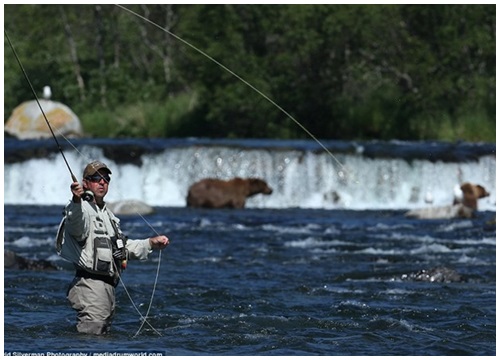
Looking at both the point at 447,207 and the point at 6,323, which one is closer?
Result: the point at 6,323

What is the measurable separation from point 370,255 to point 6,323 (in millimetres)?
7346

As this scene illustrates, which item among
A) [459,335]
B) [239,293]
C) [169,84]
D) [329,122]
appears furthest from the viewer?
[169,84]

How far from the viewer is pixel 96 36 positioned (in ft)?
162

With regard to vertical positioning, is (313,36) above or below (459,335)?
above

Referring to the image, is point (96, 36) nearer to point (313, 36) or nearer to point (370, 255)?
point (313, 36)

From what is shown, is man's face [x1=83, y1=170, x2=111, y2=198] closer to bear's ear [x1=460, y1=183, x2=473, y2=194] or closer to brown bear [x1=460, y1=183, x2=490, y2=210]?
brown bear [x1=460, y1=183, x2=490, y2=210]

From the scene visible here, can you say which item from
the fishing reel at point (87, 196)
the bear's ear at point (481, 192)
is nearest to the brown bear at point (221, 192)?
the bear's ear at point (481, 192)

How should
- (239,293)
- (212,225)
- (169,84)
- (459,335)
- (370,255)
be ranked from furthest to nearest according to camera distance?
(169,84), (212,225), (370,255), (239,293), (459,335)

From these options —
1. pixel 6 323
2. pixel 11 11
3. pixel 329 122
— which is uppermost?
pixel 11 11

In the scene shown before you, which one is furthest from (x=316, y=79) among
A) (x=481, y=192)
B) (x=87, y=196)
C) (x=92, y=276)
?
(x=87, y=196)

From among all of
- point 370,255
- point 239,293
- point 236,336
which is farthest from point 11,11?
point 236,336

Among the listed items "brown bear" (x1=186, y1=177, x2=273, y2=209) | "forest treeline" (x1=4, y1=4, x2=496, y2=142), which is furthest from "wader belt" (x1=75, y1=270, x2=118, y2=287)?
"forest treeline" (x1=4, y1=4, x2=496, y2=142)

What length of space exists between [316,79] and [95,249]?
111ft

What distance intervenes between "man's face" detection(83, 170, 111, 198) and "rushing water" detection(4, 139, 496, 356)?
965 millimetres
